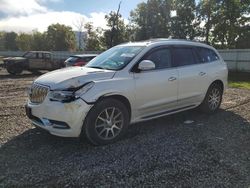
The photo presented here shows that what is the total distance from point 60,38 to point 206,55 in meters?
67.3

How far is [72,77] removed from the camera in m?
5.19

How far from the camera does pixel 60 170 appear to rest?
433 centimetres

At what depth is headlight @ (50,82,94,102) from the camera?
16.2 feet

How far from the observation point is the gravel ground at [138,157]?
4.04m

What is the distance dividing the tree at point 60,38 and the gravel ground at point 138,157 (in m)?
66.9

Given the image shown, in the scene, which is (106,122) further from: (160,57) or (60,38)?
(60,38)

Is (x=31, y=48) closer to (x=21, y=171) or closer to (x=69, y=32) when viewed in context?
(x=69, y=32)

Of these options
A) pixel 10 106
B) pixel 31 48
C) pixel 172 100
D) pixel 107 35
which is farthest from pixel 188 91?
pixel 31 48

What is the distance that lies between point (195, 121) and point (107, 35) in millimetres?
42591

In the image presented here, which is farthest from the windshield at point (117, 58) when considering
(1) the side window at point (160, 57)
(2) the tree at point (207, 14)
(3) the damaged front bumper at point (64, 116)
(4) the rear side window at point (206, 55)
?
(2) the tree at point (207, 14)

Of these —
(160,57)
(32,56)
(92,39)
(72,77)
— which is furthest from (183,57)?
(92,39)

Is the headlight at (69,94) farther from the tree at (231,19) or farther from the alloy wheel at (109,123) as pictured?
the tree at (231,19)

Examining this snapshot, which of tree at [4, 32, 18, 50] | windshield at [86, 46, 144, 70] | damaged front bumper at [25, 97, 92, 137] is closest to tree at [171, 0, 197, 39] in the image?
windshield at [86, 46, 144, 70]

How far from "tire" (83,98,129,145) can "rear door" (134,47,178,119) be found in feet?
1.40
